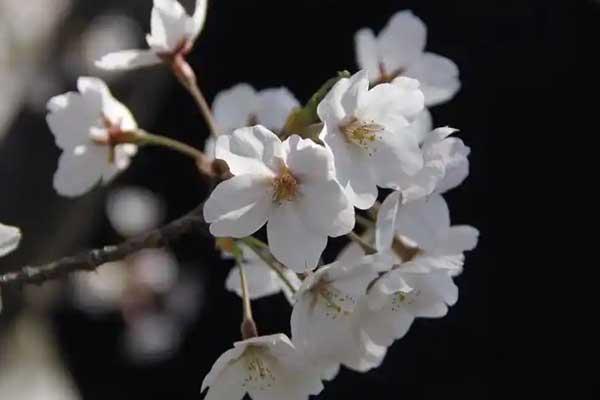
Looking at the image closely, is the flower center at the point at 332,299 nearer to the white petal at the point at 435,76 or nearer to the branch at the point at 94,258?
the branch at the point at 94,258

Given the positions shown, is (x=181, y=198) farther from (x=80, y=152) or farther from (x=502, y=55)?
(x=80, y=152)

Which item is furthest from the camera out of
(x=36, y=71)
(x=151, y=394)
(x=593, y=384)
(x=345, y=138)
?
(x=151, y=394)

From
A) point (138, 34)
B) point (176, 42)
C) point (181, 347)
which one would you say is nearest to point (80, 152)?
point (176, 42)

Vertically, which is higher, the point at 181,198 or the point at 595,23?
the point at 595,23

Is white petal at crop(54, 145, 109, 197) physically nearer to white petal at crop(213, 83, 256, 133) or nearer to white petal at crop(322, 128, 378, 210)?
white petal at crop(213, 83, 256, 133)

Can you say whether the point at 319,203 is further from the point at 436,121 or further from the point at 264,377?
the point at 436,121

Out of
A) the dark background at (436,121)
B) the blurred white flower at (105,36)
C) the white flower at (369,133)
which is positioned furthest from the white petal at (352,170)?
the dark background at (436,121)

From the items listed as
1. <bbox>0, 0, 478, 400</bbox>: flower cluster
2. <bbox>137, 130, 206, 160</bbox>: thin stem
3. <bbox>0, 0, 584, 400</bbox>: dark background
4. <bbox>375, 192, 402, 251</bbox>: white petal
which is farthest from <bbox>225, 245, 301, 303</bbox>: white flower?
<bbox>0, 0, 584, 400</bbox>: dark background
